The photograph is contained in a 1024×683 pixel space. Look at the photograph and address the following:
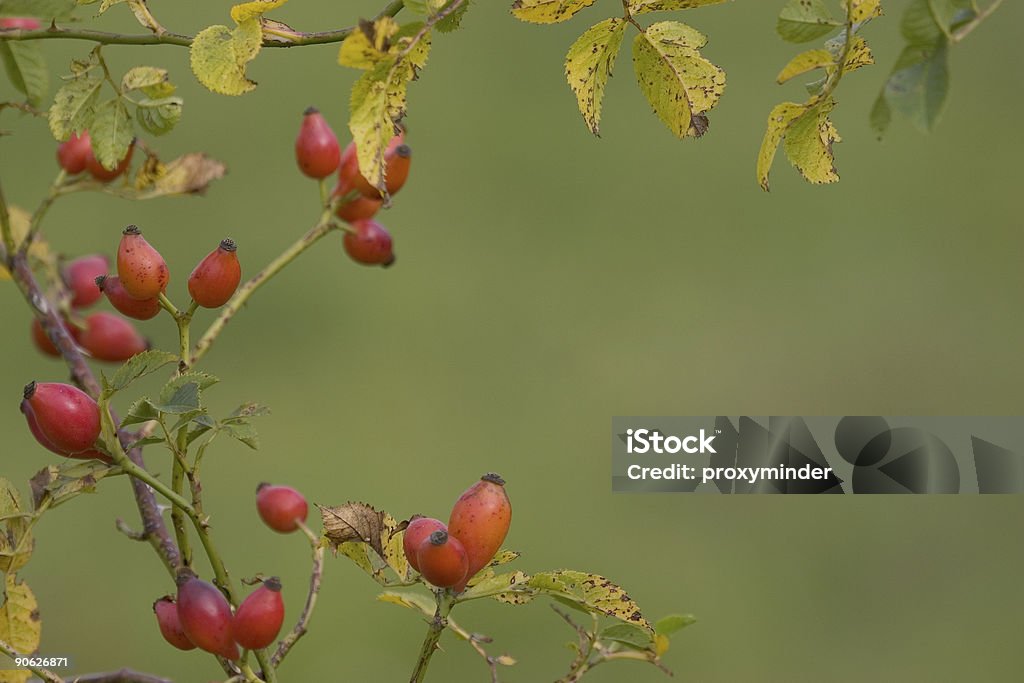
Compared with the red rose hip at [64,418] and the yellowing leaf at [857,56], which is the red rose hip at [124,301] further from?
the yellowing leaf at [857,56]

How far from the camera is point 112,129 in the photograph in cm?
69

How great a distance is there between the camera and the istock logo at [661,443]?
1.32 meters

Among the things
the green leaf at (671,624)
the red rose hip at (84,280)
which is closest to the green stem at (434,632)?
the green leaf at (671,624)

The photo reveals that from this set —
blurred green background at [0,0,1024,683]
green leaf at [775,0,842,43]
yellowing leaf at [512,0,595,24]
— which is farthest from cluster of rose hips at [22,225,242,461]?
blurred green background at [0,0,1024,683]

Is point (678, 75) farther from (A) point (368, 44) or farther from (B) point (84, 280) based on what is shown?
(B) point (84, 280)

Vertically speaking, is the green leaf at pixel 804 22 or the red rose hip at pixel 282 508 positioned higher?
the green leaf at pixel 804 22

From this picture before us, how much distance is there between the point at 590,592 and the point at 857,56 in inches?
12.5

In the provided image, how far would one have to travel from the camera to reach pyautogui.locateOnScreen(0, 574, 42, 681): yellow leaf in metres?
0.66

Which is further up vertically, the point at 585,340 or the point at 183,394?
the point at 585,340

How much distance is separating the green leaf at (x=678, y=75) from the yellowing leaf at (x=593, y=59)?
0.05ft

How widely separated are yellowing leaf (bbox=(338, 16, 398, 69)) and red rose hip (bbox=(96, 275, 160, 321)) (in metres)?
0.19

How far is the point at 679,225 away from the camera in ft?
11.2

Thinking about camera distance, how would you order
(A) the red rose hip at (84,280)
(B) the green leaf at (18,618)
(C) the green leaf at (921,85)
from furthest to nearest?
(A) the red rose hip at (84,280) → (B) the green leaf at (18,618) → (C) the green leaf at (921,85)
